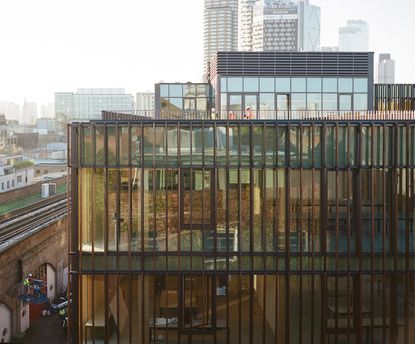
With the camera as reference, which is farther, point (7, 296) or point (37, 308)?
point (37, 308)

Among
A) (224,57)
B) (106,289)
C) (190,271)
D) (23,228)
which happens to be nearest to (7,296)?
(23,228)

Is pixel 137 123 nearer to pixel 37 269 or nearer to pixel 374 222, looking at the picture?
pixel 374 222

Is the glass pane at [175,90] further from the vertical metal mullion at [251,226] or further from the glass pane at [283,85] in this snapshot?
the vertical metal mullion at [251,226]

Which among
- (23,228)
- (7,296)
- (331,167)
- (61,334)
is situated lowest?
(61,334)

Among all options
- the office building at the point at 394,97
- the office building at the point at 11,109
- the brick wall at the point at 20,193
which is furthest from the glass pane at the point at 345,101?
the office building at the point at 11,109

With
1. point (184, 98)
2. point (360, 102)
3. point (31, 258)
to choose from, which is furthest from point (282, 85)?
point (31, 258)

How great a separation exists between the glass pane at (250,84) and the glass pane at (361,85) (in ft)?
24.8

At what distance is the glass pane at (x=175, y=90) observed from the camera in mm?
43438

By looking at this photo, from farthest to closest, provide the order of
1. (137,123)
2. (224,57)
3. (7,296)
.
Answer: (224,57) < (7,296) < (137,123)

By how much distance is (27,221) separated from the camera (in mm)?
38688

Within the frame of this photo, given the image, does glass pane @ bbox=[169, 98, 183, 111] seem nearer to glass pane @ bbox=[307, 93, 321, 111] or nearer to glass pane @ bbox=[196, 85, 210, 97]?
glass pane @ bbox=[196, 85, 210, 97]

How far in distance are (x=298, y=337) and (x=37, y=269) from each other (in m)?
20.1

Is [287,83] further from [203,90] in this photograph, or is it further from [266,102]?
[203,90]

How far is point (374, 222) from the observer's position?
2002 cm
